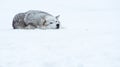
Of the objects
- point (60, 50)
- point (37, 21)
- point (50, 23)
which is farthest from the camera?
point (37, 21)

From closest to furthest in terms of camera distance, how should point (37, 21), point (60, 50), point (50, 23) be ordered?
point (60, 50) → point (50, 23) → point (37, 21)

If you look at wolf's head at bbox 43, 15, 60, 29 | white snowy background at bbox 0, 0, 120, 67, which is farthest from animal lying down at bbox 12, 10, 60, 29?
white snowy background at bbox 0, 0, 120, 67

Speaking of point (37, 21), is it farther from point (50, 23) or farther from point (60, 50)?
point (60, 50)

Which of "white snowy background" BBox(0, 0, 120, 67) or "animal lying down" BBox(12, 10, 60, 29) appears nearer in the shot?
"white snowy background" BBox(0, 0, 120, 67)

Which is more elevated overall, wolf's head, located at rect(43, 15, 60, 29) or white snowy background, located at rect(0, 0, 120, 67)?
white snowy background, located at rect(0, 0, 120, 67)

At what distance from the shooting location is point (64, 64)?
495 centimetres

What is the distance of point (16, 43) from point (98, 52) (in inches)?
72.0

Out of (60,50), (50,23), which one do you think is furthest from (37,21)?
(60,50)

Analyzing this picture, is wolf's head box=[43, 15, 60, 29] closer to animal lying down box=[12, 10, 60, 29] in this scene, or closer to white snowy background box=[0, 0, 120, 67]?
animal lying down box=[12, 10, 60, 29]

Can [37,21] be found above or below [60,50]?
below

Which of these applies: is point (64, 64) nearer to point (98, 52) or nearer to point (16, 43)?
point (98, 52)

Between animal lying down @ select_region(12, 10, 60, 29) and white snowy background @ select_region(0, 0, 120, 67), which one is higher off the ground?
white snowy background @ select_region(0, 0, 120, 67)

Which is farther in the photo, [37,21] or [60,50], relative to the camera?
[37,21]

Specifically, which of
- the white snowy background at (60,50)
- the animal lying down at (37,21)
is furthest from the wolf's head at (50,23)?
the white snowy background at (60,50)
